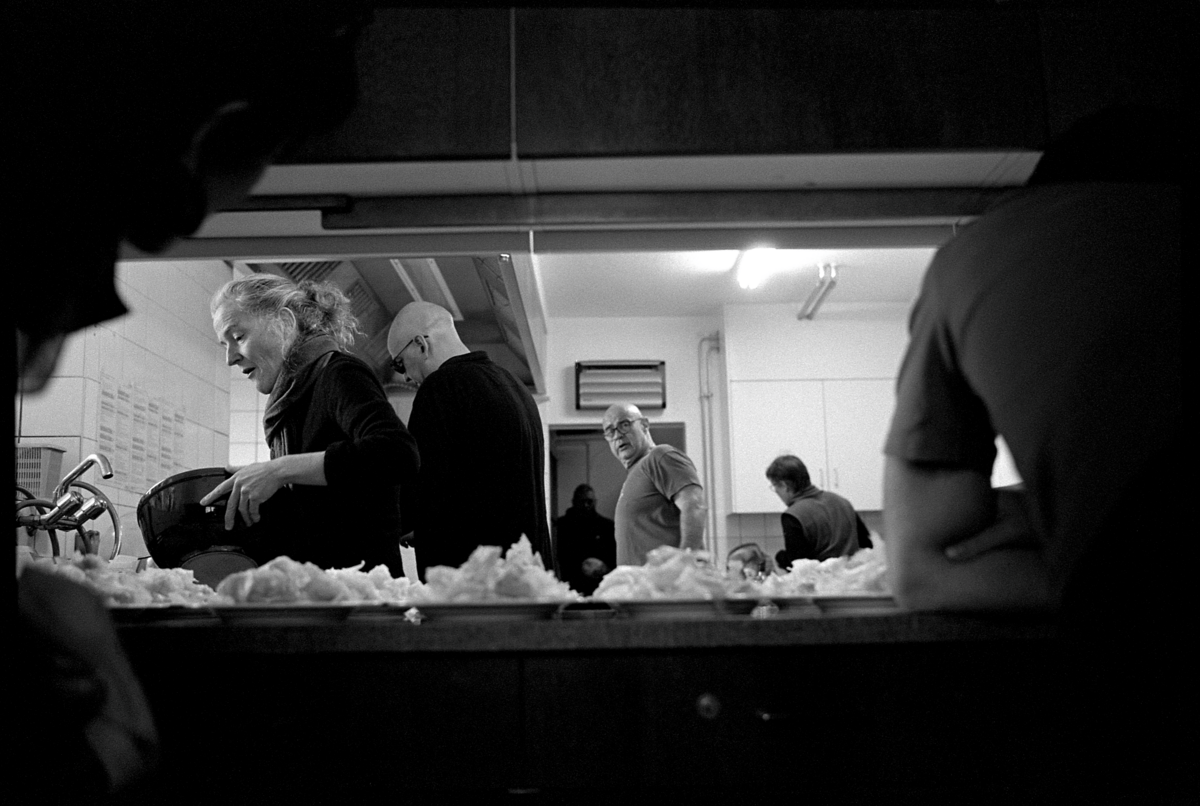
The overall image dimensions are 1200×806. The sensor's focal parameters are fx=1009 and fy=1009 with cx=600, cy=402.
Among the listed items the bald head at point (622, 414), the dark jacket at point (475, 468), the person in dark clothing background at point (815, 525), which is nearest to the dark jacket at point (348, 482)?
the dark jacket at point (475, 468)

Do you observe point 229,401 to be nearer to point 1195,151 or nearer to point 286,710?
point 286,710

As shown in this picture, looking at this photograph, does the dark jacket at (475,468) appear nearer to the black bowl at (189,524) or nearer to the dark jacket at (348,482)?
the dark jacket at (348,482)

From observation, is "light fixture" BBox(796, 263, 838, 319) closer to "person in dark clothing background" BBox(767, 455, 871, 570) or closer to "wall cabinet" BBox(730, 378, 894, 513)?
"wall cabinet" BBox(730, 378, 894, 513)

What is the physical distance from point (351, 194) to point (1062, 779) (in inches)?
50.0

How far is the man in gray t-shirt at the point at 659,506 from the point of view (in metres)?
2.26

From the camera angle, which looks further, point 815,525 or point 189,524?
point 815,525

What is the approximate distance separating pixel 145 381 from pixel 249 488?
A: 1697mm

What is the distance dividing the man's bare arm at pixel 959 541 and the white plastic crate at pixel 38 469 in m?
2.42

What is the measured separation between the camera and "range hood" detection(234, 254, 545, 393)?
226 cm

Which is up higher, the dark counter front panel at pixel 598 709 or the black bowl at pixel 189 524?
the black bowl at pixel 189 524

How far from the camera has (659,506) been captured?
2395mm

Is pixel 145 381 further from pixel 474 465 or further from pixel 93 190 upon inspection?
pixel 93 190

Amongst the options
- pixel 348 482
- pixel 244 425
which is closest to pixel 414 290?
pixel 348 482

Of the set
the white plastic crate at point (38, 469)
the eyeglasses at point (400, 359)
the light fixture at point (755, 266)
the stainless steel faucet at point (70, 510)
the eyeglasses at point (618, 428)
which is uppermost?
the light fixture at point (755, 266)
